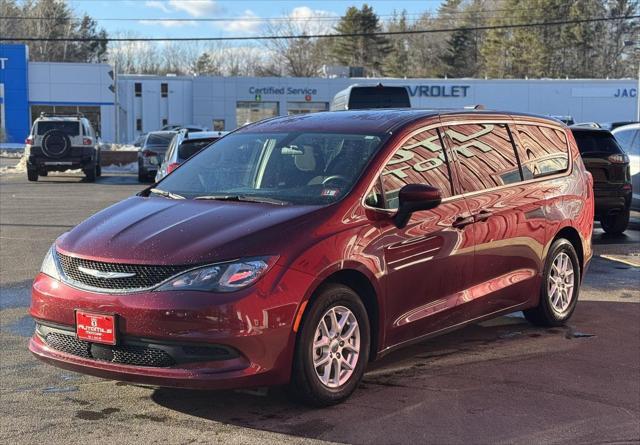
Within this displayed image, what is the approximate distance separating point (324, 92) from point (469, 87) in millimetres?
10959

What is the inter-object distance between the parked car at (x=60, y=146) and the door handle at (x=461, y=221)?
20.4 m

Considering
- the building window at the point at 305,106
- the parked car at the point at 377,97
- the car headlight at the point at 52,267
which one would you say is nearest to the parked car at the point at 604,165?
the parked car at the point at 377,97

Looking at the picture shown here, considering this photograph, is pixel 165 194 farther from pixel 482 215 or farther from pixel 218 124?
pixel 218 124

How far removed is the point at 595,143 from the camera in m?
11.7

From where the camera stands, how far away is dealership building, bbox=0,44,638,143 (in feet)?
173

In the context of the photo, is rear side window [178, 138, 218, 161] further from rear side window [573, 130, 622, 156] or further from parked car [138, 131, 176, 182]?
parked car [138, 131, 176, 182]

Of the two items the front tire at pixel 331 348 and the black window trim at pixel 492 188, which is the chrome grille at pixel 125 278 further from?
the black window trim at pixel 492 188

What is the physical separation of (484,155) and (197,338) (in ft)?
9.63

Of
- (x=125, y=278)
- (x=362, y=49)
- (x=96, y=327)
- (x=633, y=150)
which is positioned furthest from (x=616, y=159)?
(x=362, y=49)

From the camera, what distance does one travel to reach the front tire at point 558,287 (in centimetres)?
633

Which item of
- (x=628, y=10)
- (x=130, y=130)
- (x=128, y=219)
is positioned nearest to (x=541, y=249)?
(x=128, y=219)

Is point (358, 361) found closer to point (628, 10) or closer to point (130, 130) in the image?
point (130, 130)

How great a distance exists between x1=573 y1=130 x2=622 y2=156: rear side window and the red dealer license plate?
31.1ft

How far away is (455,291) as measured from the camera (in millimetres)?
5242
